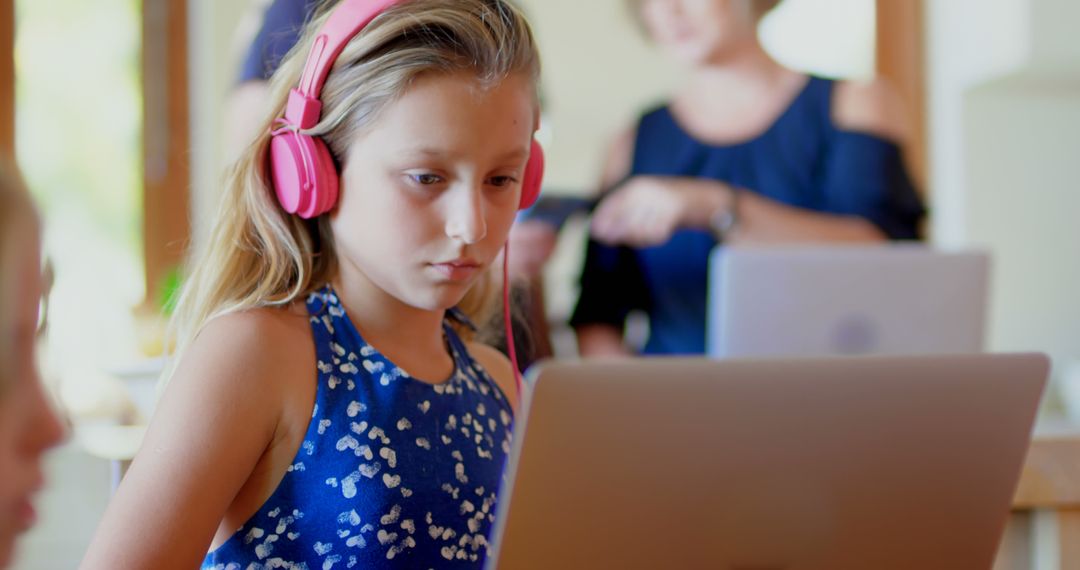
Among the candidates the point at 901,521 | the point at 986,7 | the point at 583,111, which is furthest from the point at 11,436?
the point at 986,7

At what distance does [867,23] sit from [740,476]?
298 centimetres

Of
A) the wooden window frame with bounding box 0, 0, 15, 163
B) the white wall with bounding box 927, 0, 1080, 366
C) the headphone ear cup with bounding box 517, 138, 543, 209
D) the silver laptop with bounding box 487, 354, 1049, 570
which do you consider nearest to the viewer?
the silver laptop with bounding box 487, 354, 1049, 570

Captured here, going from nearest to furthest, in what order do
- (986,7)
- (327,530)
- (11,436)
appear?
(11,436) → (327,530) → (986,7)

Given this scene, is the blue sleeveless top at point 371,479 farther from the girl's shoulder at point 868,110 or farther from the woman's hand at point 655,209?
the girl's shoulder at point 868,110

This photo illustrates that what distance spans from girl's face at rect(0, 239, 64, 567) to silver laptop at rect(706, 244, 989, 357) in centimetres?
115

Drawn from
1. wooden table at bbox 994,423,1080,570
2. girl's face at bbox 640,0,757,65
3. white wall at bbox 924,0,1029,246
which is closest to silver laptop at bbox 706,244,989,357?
wooden table at bbox 994,423,1080,570

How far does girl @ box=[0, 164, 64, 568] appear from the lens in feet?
1.30

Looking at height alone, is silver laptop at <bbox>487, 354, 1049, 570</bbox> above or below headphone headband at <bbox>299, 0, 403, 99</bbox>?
below

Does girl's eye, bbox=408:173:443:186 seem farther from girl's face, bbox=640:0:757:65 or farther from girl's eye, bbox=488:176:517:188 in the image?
girl's face, bbox=640:0:757:65

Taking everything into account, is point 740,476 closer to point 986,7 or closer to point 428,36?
point 428,36

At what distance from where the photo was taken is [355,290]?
2.96ft

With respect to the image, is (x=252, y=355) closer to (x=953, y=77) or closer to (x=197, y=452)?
(x=197, y=452)

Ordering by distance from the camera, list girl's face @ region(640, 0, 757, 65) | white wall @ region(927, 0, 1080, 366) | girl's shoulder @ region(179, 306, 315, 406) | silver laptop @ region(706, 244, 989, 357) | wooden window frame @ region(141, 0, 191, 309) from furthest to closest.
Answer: white wall @ region(927, 0, 1080, 366)
wooden window frame @ region(141, 0, 191, 309)
girl's face @ region(640, 0, 757, 65)
silver laptop @ region(706, 244, 989, 357)
girl's shoulder @ region(179, 306, 315, 406)

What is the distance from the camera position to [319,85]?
0.85 m
